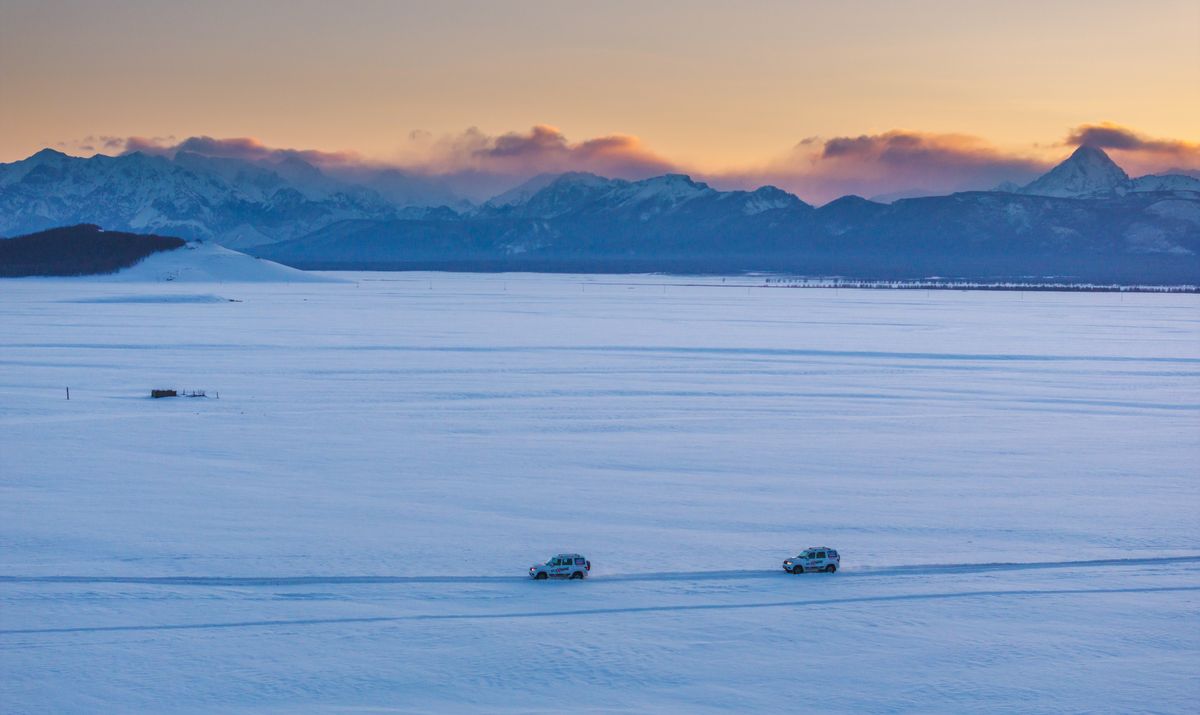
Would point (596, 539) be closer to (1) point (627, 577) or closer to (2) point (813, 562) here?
(1) point (627, 577)

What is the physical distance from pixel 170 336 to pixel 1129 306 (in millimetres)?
90556

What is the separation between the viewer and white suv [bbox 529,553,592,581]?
63.9 ft

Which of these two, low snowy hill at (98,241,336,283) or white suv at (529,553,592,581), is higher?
low snowy hill at (98,241,336,283)

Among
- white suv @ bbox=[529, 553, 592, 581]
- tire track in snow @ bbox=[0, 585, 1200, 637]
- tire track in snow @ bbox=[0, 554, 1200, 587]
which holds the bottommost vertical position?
tire track in snow @ bbox=[0, 585, 1200, 637]

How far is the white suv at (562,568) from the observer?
19484 millimetres

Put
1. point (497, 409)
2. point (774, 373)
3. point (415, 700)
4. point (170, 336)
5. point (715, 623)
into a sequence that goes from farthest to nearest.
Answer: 1. point (170, 336)
2. point (774, 373)
3. point (497, 409)
4. point (715, 623)
5. point (415, 700)

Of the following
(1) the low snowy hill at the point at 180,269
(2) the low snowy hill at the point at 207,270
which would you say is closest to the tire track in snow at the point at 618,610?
(2) the low snowy hill at the point at 207,270

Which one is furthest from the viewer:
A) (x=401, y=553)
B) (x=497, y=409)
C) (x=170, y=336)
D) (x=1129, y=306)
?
(x=1129, y=306)

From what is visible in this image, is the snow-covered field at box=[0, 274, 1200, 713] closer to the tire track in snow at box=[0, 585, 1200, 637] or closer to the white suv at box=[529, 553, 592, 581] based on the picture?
the tire track in snow at box=[0, 585, 1200, 637]

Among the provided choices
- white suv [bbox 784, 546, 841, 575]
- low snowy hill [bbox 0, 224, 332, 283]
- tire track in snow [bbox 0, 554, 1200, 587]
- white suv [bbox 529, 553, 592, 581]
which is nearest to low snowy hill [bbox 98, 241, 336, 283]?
low snowy hill [bbox 0, 224, 332, 283]

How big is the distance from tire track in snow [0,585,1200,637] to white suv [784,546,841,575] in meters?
1.15

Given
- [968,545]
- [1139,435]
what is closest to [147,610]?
[968,545]

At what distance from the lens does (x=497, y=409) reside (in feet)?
128

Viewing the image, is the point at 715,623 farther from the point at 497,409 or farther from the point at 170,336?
the point at 170,336
